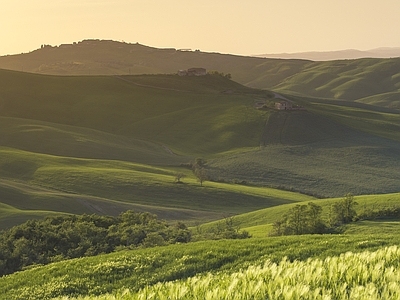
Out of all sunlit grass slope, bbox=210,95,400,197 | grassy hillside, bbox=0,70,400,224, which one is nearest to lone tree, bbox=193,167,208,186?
Answer: grassy hillside, bbox=0,70,400,224

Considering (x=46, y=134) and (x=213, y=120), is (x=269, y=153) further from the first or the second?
(x=46, y=134)

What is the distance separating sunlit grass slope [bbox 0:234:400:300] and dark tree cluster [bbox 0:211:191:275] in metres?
11.1

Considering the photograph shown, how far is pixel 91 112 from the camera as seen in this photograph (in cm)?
18275

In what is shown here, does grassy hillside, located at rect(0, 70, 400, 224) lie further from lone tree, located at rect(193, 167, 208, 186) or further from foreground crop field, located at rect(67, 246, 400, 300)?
foreground crop field, located at rect(67, 246, 400, 300)

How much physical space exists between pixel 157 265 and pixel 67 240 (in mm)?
16524

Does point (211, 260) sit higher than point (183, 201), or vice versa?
point (211, 260)

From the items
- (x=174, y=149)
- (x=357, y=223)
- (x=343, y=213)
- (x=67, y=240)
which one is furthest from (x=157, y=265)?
(x=174, y=149)

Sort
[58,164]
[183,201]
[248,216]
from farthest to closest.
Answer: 1. [58,164]
2. [183,201]
3. [248,216]

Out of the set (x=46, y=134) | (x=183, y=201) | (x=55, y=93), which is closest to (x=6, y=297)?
(x=183, y=201)

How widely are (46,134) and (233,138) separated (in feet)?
152

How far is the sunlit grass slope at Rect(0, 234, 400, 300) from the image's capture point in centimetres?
1745

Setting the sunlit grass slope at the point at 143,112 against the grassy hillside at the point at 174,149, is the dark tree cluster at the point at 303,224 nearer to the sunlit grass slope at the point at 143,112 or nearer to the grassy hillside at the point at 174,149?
the grassy hillside at the point at 174,149

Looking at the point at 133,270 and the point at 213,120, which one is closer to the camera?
the point at 133,270

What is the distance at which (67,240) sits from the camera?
1361 inches
